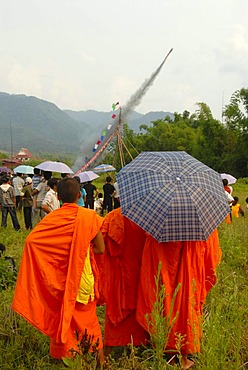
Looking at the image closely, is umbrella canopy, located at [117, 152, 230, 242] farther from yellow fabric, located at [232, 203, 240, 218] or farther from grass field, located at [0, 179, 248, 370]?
yellow fabric, located at [232, 203, 240, 218]

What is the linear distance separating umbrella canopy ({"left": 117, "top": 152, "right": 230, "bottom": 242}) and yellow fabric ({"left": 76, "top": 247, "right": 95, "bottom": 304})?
0.47 m

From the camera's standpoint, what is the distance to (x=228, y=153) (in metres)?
32.3

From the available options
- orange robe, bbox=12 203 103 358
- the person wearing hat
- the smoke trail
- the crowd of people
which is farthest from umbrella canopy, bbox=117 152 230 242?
the smoke trail

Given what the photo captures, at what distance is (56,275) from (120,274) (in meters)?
0.62

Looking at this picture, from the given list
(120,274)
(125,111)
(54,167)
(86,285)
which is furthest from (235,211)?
(125,111)

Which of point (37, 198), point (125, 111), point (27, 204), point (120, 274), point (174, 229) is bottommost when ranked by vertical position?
point (27, 204)

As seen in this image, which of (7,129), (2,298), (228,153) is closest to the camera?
(2,298)

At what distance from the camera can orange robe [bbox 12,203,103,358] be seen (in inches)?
117

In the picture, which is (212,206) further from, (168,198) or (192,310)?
(192,310)

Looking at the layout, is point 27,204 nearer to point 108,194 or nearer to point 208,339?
point 108,194

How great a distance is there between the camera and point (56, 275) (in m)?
3.02

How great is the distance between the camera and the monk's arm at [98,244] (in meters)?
3.11

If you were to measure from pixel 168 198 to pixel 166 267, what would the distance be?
22.1 inches

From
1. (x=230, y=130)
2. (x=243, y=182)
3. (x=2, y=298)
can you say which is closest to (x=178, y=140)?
(x=230, y=130)
